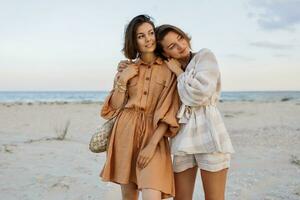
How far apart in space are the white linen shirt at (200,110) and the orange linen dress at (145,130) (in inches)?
4.2

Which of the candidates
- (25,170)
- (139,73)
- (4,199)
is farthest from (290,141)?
(139,73)

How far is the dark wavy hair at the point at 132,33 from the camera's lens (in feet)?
10.6

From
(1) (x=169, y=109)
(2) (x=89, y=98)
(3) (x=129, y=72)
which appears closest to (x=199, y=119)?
(1) (x=169, y=109)

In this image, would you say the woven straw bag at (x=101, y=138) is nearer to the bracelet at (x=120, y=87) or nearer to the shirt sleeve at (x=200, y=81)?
the bracelet at (x=120, y=87)

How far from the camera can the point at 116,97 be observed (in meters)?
3.38

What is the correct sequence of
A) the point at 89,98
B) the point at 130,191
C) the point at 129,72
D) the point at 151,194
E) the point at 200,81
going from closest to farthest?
the point at 200,81 → the point at 151,194 → the point at 129,72 → the point at 130,191 → the point at 89,98

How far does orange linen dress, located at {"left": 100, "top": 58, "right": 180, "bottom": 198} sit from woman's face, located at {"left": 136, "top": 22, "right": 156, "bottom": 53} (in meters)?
0.15

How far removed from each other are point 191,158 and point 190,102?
45cm

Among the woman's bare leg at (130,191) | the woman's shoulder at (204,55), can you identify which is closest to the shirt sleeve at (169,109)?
the woman's shoulder at (204,55)

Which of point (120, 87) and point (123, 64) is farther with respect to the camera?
point (123, 64)

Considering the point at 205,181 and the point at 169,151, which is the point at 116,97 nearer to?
the point at 169,151

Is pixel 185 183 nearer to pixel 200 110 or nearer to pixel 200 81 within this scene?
pixel 200 110

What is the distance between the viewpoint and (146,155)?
315 centimetres

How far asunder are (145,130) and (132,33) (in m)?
0.73
